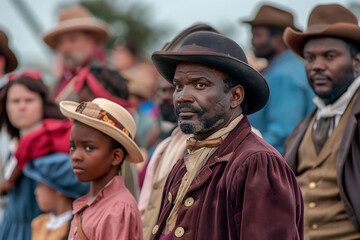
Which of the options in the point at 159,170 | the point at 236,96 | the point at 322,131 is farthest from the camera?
the point at 322,131

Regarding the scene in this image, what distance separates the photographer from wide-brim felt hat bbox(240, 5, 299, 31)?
7133 mm

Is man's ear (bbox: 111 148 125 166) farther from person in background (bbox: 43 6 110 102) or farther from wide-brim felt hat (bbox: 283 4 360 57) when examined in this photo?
person in background (bbox: 43 6 110 102)

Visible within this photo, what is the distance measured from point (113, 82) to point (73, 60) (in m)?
2.12

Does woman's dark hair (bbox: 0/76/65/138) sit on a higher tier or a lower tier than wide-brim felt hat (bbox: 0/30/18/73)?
lower

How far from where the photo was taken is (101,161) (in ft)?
14.6

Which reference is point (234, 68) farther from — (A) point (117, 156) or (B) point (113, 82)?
(B) point (113, 82)

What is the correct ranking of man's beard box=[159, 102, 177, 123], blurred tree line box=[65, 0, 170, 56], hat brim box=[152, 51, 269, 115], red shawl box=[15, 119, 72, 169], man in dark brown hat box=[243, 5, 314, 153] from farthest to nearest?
blurred tree line box=[65, 0, 170, 56], man in dark brown hat box=[243, 5, 314, 153], man's beard box=[159, 102, 177, 123], red shawl box=[15, 119, 72, 169], hat brim box=[152, 51, 269, 115]

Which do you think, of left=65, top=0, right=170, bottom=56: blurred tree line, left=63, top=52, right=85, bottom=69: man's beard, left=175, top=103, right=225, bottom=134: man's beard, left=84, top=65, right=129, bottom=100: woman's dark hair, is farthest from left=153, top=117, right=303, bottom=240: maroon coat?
left=65, top=0, right=170, bottom=56: blurred tree line

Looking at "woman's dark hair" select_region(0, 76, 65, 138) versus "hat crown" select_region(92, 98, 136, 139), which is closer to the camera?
"hat crown" select_region(92, 98, 136, 139)

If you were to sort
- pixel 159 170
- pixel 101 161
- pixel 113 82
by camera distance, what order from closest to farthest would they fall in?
pixel 101 161
pixel 159 170
pixel 113 82

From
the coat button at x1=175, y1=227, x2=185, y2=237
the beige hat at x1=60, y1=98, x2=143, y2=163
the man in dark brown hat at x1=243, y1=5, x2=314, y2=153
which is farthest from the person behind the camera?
the man in dark brown hat at x1=243, y1=5, x2=314, y2=153

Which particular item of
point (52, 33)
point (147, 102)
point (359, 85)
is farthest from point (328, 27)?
point (147, 102)

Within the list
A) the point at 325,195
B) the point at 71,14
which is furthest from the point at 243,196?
the point at 71,14

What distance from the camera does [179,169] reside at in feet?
13.0
